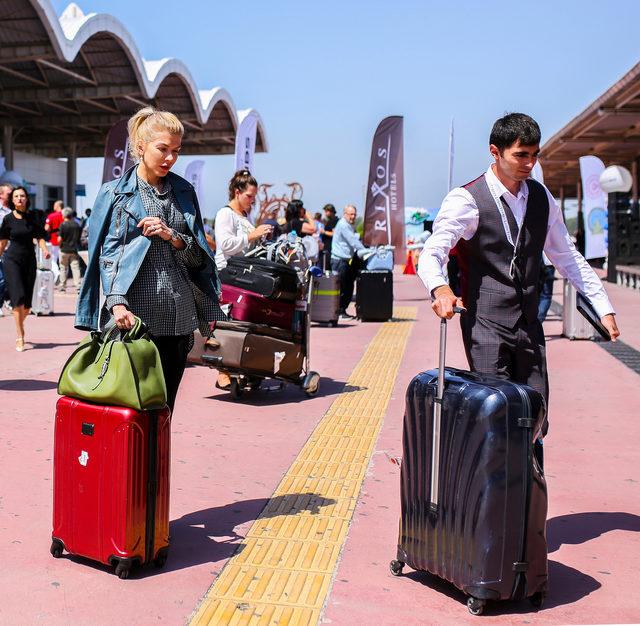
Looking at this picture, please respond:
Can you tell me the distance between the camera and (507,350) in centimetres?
409

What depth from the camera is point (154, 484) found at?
3.84 m

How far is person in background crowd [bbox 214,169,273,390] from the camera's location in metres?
8.21

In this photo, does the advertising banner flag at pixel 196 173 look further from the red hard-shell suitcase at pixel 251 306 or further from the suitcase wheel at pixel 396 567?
the suitcase wheel at pixel 396 567

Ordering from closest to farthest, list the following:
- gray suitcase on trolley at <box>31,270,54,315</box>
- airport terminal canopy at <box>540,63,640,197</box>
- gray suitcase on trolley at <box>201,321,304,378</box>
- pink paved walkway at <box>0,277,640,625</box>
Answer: pink paved walkway at <box>0,277,640,625</box>, gray suitcase on trolley at <box>201,321,304,378</box>, gray suitcase on trolley at <box>31,270,54,315</box>, airport terminal canopy at <box>540,63,640,197</box>

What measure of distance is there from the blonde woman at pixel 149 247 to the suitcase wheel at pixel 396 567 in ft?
3.99

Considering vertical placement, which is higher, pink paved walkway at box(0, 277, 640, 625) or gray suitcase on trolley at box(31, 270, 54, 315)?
gray suitcase on trolley at box(31, 270, 54, 315)

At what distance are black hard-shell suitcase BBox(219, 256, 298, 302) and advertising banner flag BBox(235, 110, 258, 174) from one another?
9855mm

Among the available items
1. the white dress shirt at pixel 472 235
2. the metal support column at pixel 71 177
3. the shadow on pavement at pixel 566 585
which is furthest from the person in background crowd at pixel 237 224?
the metal support column at pixel 71 177

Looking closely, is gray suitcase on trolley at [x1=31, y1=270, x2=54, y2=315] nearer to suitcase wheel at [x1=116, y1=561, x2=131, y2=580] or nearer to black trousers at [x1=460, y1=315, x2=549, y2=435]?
suitcase wheel at [x1=116, y1=561, x2=131, y2=580]

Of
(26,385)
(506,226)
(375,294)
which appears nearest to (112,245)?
(506,226)

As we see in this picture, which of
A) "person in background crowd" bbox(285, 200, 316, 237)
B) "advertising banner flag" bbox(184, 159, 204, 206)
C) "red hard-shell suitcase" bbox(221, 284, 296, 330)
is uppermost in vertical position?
"advertising banner flag" bbox(184, 159, 204, 206)

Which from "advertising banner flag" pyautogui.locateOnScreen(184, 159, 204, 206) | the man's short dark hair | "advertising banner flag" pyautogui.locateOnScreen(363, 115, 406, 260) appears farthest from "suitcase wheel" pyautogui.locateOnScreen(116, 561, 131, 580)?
"advertising banner flag" pyautogui.locateOnScreen(184, 159, 204, 206)

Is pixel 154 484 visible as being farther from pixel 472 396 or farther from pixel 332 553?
pixel 472 396

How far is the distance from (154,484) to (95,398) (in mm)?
403
